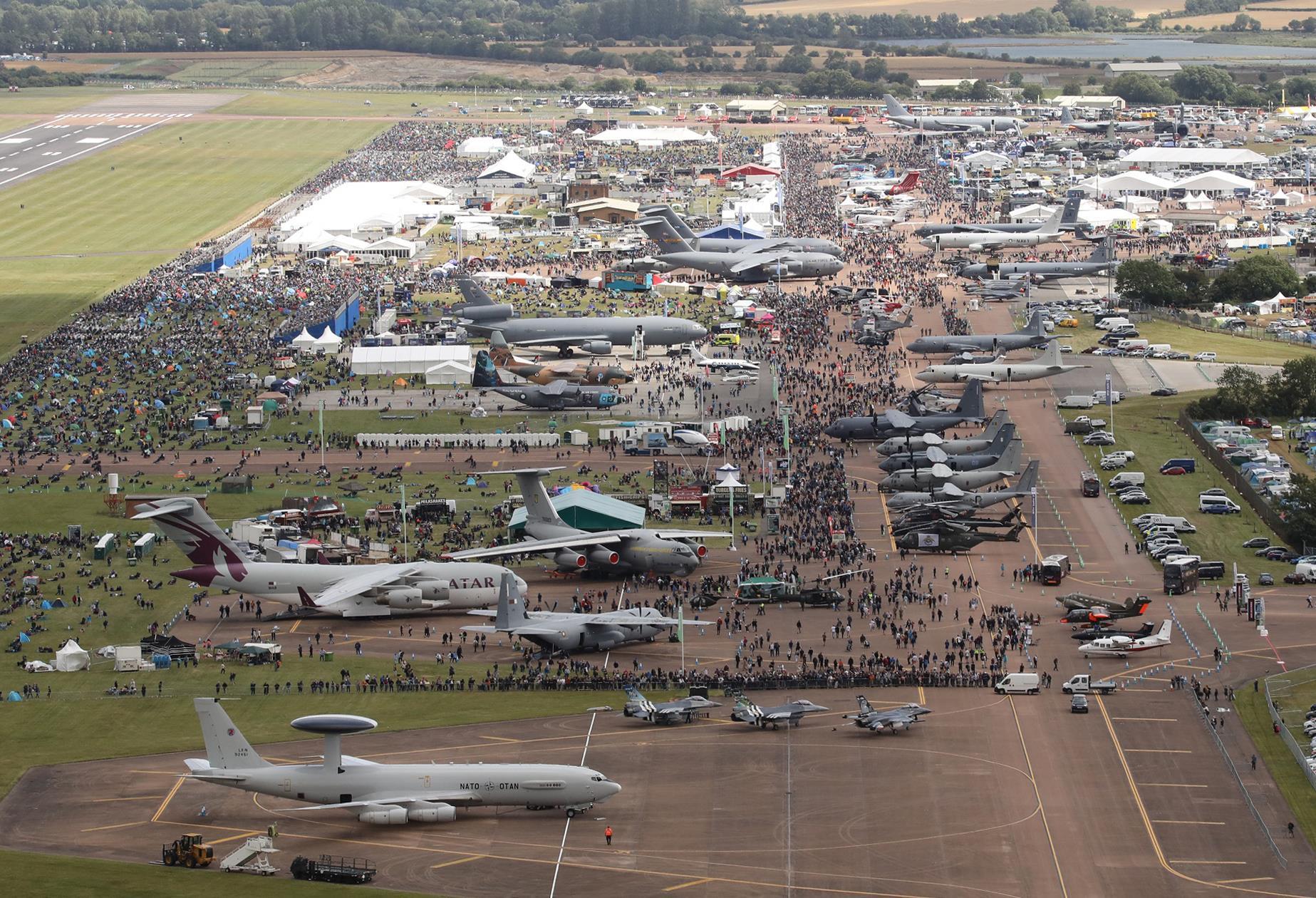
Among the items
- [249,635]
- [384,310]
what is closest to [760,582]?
[249,635]

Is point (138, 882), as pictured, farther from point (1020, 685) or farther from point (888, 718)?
point (1020, 685)

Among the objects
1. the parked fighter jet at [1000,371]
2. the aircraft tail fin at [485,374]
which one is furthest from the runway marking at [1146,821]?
the aircraft tail fin at [485,374]

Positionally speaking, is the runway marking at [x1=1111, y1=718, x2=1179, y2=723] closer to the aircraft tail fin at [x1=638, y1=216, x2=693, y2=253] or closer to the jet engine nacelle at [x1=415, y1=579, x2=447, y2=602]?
the jet engine nacelle at [x1=415, y1=579, x2=447, y2=602]

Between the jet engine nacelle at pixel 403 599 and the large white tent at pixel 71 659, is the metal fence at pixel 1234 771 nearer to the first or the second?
the jet engine nacelle at pixel 403 599

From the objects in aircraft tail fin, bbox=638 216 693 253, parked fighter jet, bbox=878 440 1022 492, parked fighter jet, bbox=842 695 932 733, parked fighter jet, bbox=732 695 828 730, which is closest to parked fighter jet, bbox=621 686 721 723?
parked fighter jet, bbox=732 695 828 730

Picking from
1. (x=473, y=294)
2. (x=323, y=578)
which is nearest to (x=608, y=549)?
(x=323, y=578)
